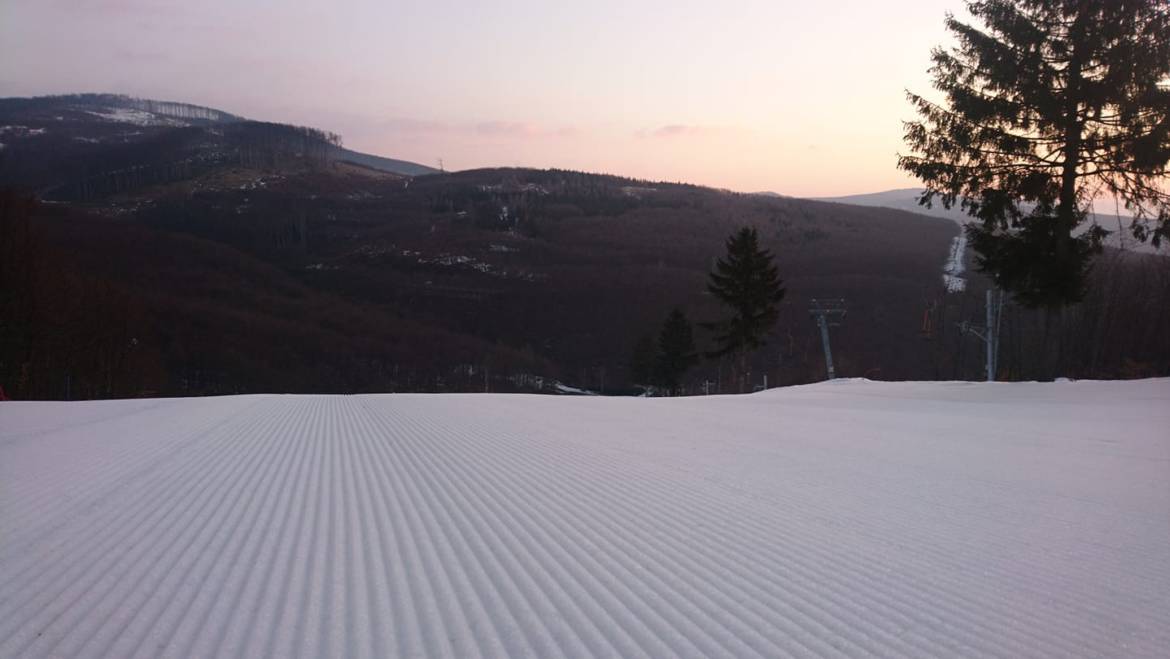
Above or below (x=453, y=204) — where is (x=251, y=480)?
below

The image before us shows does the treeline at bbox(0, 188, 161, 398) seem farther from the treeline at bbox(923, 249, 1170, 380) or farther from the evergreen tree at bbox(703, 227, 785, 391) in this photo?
the treeline at bbox(923, 249, 1170, 380)

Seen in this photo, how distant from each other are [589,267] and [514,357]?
4205 cm

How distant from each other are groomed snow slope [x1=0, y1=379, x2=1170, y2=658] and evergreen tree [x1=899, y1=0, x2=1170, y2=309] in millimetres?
10679

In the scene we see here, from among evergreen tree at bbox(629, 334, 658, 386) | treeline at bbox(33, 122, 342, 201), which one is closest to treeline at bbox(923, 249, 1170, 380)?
evergreen tree at bbox(629, 334, 658, 386)

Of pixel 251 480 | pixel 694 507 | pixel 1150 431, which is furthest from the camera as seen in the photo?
pixel 1150 431

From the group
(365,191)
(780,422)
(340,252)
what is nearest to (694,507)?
(780,422)

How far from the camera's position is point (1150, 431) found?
9.96 m

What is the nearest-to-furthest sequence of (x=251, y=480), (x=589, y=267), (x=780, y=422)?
(x=251, y=480) < (x=780, y=422) < (x=589, y=267)

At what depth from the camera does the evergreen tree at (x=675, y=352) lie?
192ft

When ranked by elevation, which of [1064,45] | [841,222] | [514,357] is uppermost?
[841,222]

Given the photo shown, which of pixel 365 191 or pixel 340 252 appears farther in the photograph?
pixel 365 191

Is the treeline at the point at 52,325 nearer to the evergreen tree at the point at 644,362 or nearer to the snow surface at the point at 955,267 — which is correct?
the evergreen tree at the point at 644,362

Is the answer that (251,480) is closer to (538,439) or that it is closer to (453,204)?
(538,439)

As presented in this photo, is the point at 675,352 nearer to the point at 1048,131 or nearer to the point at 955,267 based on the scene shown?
the point at 1048,131
